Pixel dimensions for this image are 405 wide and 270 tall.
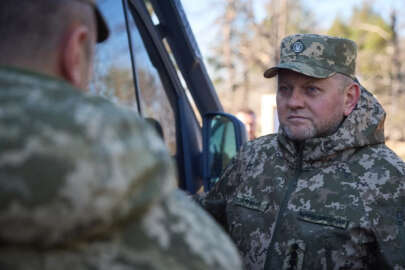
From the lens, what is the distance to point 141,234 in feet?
3.28

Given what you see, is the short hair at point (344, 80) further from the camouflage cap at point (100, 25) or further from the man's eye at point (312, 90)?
the camouflage cap at point (100, 25)

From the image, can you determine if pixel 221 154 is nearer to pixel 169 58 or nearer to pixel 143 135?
pixel 169 58

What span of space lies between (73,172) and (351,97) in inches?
81.0

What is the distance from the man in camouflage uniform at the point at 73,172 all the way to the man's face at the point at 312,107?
1590 millimetres

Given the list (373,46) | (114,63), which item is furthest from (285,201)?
(373,46)

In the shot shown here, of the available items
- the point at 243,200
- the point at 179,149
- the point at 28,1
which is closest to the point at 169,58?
the point at 179,149

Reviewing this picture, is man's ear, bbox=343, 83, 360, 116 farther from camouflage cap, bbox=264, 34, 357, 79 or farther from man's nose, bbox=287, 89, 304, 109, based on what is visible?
man's nose, bbox=287, 89, 304, 109

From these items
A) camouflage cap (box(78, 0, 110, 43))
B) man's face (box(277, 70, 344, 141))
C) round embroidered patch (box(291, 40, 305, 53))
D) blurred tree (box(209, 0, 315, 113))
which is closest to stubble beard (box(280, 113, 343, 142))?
man's face (box(277, 70, 344, 141))

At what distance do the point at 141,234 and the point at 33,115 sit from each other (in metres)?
0.31

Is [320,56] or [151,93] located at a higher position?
[320,56]

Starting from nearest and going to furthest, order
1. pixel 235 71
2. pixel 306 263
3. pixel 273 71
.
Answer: pixel 306 263, pixel 273 71, pixel 235 71

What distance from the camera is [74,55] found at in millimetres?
1084

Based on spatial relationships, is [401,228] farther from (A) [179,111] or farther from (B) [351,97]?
(A) [179,111]

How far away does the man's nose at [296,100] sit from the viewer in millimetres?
2648
